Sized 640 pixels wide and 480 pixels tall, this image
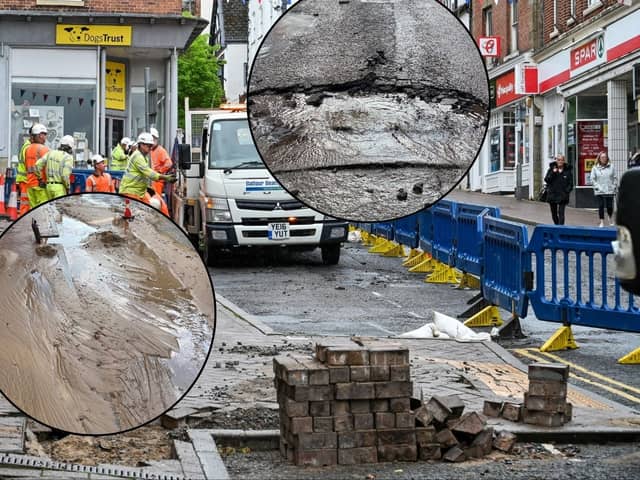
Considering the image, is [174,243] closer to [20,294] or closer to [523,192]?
[20,294]

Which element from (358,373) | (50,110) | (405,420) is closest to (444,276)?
(405,420)

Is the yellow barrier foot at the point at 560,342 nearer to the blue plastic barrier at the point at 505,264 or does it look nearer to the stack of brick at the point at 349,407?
the blue plastic barrier at the point at 505,264

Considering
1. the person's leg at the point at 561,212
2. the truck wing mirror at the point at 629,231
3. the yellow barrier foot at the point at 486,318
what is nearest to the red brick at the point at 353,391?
the truck wing mirror at the point at 629,231

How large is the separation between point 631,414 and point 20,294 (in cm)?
423

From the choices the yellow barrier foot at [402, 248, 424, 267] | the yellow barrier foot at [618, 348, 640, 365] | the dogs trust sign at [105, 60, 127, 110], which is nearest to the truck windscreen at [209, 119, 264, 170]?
the yellow barrier foot at [402, 248, 424, 267]

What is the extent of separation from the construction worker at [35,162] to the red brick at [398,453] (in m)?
13.0

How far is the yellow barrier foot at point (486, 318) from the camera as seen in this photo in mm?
14589

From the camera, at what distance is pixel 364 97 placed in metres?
4.88

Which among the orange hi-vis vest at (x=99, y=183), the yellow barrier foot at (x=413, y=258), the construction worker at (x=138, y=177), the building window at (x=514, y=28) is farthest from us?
the building window at (x=514, y=28)

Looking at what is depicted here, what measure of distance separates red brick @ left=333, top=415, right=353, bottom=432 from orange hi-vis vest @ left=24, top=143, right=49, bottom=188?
1303 cm

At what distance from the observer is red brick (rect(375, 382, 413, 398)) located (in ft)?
22.9

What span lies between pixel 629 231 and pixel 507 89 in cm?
4175

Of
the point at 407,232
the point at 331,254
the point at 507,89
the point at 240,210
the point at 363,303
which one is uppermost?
the point at 507,89

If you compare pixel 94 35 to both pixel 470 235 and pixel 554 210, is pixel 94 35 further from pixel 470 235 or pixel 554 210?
pixel 470 235
